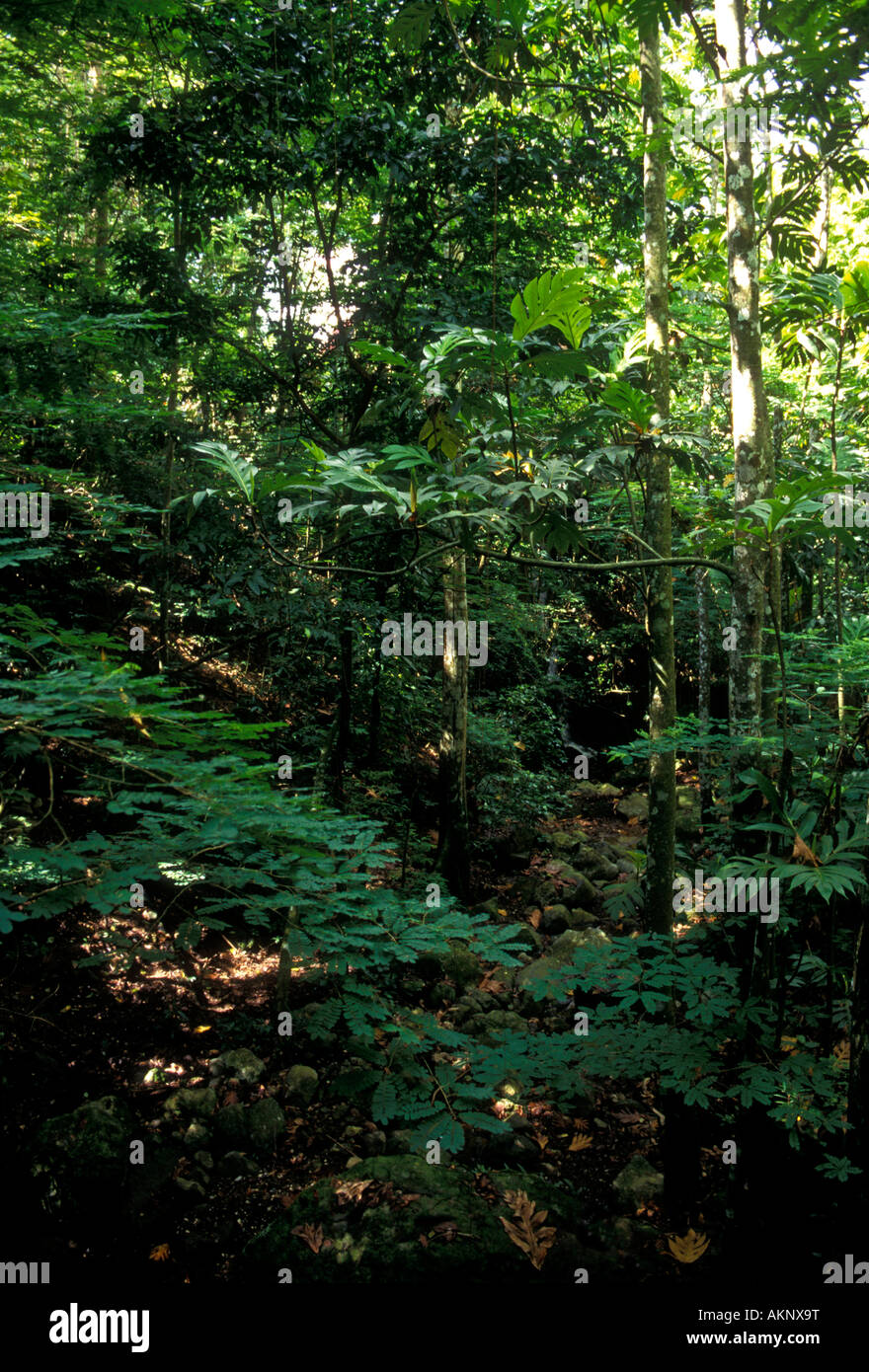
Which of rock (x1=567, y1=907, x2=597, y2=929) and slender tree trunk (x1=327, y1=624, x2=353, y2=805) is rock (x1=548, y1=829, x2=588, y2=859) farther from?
slender tree trunk (x1=327, y1=624, x2=353, y2=805)

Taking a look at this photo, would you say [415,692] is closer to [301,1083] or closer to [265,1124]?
[301,1083]

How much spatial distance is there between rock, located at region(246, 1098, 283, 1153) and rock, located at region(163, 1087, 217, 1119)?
27 cm

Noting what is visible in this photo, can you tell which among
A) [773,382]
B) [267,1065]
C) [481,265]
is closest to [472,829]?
[267,1065]

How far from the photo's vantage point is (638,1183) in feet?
13.6

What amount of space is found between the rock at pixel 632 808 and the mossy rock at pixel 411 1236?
8.53 meters

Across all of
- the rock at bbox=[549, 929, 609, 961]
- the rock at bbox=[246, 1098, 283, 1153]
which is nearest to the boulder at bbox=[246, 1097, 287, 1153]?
the rock at bbox=[246, 1098, 283, 1153]

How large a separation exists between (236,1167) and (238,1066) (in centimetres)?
76

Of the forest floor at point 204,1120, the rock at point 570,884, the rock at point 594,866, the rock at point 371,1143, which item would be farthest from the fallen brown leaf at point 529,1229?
the rock at point 594,866

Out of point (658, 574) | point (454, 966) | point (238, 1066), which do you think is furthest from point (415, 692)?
point (658, 574)

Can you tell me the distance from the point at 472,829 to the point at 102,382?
670cm

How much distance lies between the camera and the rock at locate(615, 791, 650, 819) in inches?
466
